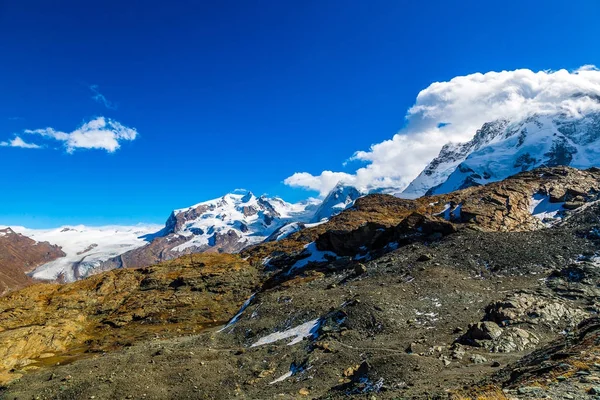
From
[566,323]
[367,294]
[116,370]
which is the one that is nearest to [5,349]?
[116,370]

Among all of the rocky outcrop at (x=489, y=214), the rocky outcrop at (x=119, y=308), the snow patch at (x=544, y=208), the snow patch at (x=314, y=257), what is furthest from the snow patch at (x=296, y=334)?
the snow patch at (x=544, y=208)

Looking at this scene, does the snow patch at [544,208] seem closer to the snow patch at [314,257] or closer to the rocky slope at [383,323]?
the rocky slope at [383,323]

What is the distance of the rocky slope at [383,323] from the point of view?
28484 millimetres

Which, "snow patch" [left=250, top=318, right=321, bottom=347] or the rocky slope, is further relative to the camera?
"snow patch" [left=250, top=318, right=321, bottom=347]

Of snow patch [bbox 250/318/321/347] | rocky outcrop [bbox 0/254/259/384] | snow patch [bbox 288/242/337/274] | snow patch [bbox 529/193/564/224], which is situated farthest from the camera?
snow patch [bbox 288/242/337/274]

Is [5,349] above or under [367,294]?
under

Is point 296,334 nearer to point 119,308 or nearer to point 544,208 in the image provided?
point 544,208

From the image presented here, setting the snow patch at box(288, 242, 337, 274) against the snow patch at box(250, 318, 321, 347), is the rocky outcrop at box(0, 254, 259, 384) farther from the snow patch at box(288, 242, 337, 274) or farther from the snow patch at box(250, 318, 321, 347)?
the snow patch at box(250, 318, 321, 347)

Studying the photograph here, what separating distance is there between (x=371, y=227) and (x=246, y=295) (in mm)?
41104

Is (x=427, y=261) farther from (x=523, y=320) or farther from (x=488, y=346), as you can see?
(x=488, y=346)

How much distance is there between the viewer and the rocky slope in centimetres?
2848

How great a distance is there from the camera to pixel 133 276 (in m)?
134

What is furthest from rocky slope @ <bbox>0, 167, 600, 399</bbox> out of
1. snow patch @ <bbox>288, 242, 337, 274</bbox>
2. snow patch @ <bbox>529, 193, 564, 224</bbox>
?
snow patch @ <bbox>288, 242, 337, 274</bbox>

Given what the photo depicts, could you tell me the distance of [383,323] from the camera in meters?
41.4
